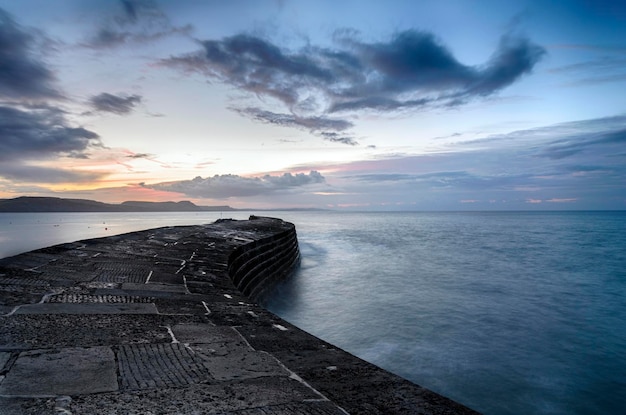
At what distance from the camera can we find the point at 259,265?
13.6 m

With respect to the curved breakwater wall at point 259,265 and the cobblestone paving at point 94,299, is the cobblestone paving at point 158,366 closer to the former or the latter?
the cobblestone paving at point 94,299

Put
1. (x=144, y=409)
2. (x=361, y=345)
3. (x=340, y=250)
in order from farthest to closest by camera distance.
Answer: (x=340, y=250), (x=361, y=345), (x=144, y=409)

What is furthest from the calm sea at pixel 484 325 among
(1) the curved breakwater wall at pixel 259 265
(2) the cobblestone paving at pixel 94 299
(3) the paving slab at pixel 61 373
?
(3) the paving slab at pixel 61 373

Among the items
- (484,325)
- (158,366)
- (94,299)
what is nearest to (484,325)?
(484,325)

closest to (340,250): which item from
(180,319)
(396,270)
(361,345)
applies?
(396,270)

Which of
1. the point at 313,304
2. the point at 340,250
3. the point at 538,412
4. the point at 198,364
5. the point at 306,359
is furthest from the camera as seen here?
the point at 340,250

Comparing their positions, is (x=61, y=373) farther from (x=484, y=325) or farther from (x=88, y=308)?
(x=484, y=325)

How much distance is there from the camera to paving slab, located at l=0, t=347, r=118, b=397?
7.57ft

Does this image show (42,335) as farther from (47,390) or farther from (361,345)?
(361,345)

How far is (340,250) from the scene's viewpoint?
33.0 m

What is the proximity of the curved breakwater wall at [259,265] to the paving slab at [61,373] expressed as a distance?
19.8 ft

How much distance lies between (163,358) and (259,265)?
10.7 meters

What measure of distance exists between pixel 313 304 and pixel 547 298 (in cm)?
995

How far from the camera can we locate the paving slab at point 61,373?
231cm
